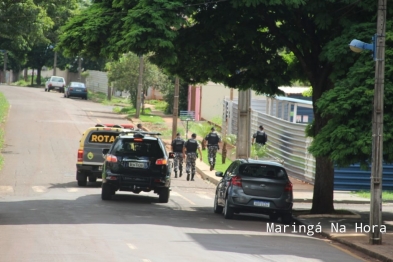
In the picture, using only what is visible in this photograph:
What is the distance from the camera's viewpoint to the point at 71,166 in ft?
117

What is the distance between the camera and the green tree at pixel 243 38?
21.6 metres

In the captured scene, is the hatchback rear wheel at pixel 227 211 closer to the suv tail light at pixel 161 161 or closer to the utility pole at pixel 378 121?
the suv tail light at pixel 161 161

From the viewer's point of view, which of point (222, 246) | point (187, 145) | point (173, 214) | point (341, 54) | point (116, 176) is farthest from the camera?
point (187, 145)

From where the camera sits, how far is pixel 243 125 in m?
32.3

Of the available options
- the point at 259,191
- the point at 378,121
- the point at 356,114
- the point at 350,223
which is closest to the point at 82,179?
the point at 259,191

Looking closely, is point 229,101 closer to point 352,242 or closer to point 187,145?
point 187,145

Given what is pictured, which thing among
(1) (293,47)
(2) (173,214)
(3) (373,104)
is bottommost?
(2) (173,214)

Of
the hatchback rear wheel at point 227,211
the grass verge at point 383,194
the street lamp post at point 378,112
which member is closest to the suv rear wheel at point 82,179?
the hatchback rear wheel at point 227,211

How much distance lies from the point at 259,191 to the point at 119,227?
183 inches

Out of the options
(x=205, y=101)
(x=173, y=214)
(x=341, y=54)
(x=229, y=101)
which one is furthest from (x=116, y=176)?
(x=205, y=101)

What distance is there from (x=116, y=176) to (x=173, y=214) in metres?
2.52

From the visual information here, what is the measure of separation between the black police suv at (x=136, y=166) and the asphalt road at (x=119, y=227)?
Result: 1.90ft

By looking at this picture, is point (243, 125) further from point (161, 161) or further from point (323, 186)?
point (323, 186)

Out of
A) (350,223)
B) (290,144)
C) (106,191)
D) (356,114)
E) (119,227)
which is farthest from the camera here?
(290,144)
